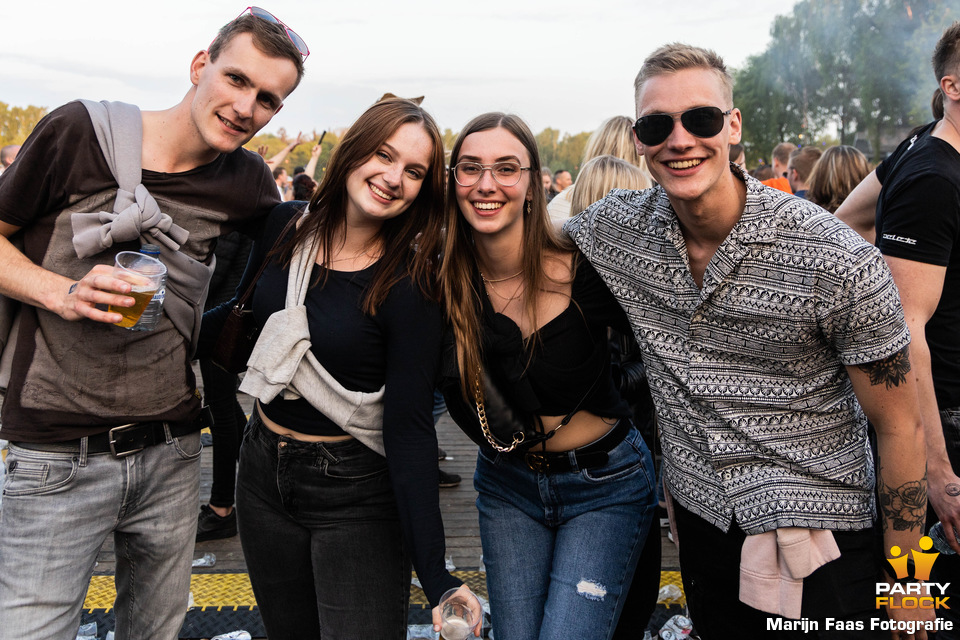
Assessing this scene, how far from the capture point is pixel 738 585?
7.15 ft

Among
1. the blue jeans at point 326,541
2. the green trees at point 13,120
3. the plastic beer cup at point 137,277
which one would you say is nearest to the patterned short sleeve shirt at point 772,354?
the blue jeans at point 326,541

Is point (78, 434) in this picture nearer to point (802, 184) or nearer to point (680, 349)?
point (680, 349)

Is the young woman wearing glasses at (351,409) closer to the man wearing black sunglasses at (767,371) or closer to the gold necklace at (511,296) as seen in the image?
the gold necklace at (511,296)

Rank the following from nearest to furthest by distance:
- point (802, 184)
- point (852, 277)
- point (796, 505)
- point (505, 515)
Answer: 1. point (852, 277)
2. point (796, 505)
3. point (505, 515)
4. point (802, 184)

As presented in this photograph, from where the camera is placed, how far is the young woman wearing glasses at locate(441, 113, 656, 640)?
2328 mm

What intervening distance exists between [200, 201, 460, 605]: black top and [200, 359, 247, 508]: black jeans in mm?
1983

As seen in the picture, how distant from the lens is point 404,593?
7.52 feet

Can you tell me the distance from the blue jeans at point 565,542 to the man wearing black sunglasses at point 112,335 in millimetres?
1101

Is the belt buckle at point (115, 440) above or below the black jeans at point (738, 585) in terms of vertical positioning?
above

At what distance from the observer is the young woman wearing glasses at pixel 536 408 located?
233cm

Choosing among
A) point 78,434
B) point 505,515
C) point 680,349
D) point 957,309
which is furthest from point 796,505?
point 78,434

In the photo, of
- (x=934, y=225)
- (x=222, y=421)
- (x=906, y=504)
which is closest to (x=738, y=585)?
(x=906, y=504)

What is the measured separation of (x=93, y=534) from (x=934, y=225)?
298 centimetres

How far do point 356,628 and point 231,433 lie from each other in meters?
2.38
